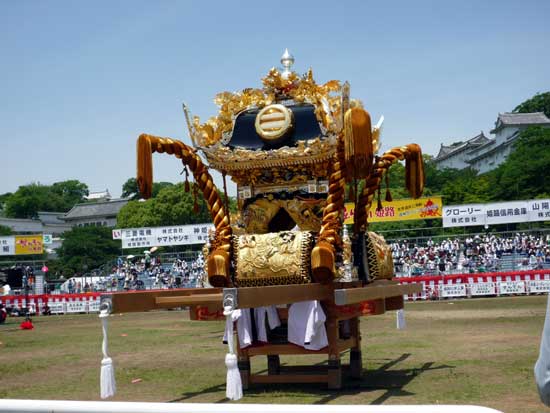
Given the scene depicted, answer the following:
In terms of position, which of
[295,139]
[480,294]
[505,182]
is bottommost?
[480,294]

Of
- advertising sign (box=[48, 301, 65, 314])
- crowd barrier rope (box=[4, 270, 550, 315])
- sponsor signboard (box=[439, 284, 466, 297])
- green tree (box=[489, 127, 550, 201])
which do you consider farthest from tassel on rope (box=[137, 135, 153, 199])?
green tree (box=[489, 127, 550, 201])

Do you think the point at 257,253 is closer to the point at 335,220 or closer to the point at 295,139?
the point at 335,220

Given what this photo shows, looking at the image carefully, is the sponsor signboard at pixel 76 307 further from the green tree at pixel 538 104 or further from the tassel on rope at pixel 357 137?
the green tree at pixel 538 104

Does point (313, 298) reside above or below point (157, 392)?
above

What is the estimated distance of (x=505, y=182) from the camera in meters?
65.6

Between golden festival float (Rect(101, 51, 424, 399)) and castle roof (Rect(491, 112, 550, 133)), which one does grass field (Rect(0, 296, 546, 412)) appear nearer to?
golden festival float (Rect(101, 51, 424, 399))

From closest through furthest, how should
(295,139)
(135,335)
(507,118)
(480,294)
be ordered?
(295,139) → (135,335) → (480,294) → (507,118)

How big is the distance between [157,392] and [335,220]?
3.14m

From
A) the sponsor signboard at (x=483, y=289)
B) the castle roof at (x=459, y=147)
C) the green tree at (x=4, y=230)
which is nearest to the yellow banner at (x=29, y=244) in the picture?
the green tree at (x=4, y=230)

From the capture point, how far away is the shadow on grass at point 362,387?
9.35 m

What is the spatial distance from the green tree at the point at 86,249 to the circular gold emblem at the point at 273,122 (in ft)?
218

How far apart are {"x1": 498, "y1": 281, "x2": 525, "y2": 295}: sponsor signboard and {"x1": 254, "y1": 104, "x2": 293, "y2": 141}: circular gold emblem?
88.4 ft

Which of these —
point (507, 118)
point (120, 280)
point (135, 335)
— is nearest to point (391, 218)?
point (120, 280)

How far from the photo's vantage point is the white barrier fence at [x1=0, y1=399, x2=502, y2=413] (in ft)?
8.91
